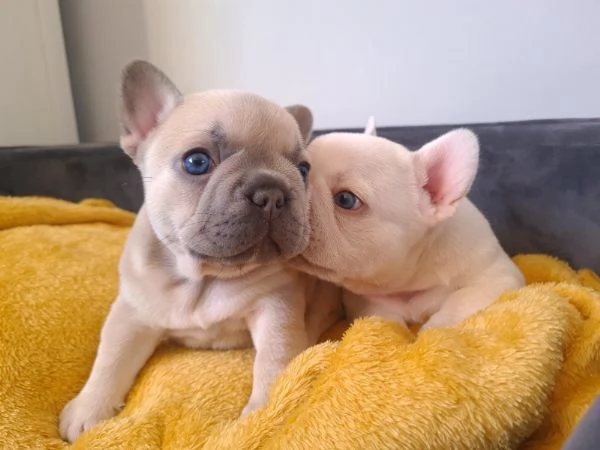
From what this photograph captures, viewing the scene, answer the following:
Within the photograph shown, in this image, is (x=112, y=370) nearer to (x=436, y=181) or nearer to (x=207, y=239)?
(x=207, y=239)

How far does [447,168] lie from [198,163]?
439 millimetres

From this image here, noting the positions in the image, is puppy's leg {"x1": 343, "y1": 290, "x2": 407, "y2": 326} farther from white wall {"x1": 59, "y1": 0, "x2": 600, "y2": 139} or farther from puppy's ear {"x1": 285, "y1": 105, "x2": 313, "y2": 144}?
white wall {"x1": 59, "y1": 0, "x2": 600, "y2": 139}

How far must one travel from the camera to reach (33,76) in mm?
2207

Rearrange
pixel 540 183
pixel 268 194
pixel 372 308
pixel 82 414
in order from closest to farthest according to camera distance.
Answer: pixel 268 194 < pixel 82 414 < pixel 372 308 < pixel 540 183

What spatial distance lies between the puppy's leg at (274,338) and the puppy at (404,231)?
0.25 ft

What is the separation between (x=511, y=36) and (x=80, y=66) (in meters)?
1.60

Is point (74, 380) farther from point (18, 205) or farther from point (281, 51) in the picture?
point (281, 51)

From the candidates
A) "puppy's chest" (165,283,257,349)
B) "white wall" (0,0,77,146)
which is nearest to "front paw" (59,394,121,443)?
"puppy's chest" (165,283,257,349)

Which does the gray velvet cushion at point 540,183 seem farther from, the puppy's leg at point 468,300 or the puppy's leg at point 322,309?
the puppy's leg at point 322,309

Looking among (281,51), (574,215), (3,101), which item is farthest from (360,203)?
(3,101)

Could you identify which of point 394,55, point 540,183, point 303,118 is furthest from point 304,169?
point 394,55

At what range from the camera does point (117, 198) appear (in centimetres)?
199

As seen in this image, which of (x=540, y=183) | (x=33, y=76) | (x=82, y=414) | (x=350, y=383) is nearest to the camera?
(x=350, y=383)

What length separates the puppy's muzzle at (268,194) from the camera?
0.92m
